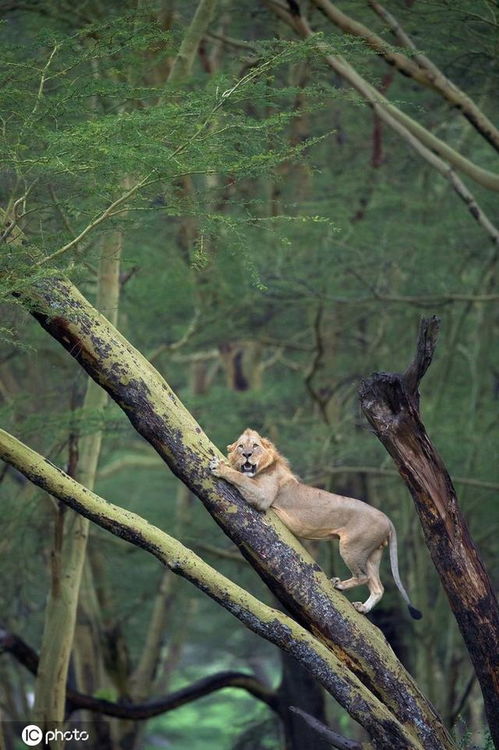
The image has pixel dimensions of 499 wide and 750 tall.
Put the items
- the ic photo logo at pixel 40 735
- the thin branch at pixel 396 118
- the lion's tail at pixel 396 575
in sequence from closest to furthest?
the lion's tail at pixel 396 575 < the ic photo logo at pixel 40 735 < the thin branch at pixel 396 118

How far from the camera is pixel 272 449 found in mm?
8344

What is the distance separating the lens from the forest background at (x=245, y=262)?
26.3 feet

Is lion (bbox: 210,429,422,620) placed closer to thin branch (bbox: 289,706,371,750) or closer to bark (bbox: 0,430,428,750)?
bark (bbox: 0,430,428,750)

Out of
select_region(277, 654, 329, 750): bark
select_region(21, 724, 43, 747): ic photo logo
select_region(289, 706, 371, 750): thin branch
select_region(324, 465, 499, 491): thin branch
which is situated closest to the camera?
select_region(289, 706, 371, 750): thin branch

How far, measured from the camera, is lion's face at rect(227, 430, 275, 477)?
26.1ft

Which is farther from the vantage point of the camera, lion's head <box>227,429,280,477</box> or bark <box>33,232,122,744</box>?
bark <box>33,232,122,744</box>

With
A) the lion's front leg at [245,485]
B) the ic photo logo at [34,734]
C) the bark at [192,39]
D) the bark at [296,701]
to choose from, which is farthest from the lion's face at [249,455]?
the bark at [296,701]

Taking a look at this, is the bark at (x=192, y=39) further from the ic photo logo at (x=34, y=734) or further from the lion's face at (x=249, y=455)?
the ic photo logo at (x=34, y=734)

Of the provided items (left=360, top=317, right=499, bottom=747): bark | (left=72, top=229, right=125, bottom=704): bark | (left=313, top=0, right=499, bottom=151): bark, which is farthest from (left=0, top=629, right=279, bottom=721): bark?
(left=313, top=0, right=499, bottom=151): bark

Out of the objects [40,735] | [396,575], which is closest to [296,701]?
[40,735]

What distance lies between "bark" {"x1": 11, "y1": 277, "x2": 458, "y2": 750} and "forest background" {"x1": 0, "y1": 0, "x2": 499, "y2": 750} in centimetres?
49

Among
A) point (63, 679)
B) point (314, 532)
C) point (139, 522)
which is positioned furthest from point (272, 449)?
point (63, 679)

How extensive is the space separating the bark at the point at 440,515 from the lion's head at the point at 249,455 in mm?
880

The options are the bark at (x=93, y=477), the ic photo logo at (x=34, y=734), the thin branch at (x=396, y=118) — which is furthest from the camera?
the bark at (x=93, y=477)
